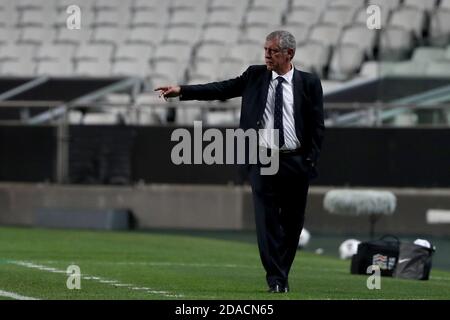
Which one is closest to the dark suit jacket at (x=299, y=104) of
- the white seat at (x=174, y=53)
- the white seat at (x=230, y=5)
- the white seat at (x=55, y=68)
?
the white seat at (x=174, y=53)

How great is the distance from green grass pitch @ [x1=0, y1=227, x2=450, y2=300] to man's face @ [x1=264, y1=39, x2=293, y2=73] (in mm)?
1861

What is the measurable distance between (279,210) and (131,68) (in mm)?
18883

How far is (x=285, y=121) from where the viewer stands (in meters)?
12.8

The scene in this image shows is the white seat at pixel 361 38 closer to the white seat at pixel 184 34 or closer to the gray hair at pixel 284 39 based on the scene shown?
the white seat at pixel 184 34

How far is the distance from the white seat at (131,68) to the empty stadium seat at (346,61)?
14.6 feet

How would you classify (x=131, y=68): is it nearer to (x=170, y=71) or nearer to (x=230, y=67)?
(x=170, y=71)

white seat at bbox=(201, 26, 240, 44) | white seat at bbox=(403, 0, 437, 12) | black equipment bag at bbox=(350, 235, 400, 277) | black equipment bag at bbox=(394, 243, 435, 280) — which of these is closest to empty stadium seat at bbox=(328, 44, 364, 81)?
white seat at bbox=(403, 0, 437, 12)

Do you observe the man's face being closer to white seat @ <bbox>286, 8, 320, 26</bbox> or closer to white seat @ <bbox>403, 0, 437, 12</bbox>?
white seat @ <bbox>403, 0, 437, 12</bbox>

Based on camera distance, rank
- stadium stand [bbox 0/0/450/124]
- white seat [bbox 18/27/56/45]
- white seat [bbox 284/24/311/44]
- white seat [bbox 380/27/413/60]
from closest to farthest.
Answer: white seat [bbox 380/27/413/60] < stadium stand [bbox 0/0/450/124] < white seat [bbox 284/24/311/44] < white seat [bbox 18/27/56/45]

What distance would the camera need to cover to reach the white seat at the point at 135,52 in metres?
31.8

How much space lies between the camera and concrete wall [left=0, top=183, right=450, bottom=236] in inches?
989

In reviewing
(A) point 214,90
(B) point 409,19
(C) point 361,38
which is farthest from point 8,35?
(A) point 214,90
